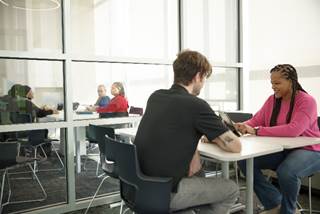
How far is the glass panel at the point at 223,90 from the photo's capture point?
416 centimetres

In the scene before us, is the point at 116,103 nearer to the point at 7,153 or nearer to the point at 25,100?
the point at 25,100

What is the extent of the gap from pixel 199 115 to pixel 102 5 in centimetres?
261

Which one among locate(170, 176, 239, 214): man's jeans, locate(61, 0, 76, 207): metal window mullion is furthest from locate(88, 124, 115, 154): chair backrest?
locate(170, 176, 239, 214): man's jeans

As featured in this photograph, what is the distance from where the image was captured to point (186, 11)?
3750mm

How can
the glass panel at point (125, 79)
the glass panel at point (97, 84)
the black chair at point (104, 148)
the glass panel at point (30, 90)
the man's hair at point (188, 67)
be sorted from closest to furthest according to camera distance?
the man's hair at point (188, 67)
the black chair at point (104, 148)
the glass panel at point (30, 90)
the glass panel at point (97, 84)
the glass panel at point (125, 79)

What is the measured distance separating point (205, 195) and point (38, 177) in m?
2.36

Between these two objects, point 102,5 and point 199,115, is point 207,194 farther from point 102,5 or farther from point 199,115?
point 102,5

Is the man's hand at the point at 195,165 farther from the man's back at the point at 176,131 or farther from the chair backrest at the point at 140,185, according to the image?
the chair backrest at the point at 140,185

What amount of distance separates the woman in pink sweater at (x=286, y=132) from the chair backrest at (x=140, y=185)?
1.01 m

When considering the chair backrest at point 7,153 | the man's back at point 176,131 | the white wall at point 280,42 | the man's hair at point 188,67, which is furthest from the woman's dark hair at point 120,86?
the man's back at point 176,131

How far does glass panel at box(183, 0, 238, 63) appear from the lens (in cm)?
409

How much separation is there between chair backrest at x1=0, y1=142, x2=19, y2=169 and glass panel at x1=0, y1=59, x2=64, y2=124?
1.17 ft

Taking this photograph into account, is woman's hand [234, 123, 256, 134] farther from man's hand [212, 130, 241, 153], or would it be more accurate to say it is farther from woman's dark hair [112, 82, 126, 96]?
woman's dark hair [112, 82, 126, 96]

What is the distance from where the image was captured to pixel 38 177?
3.39 m
